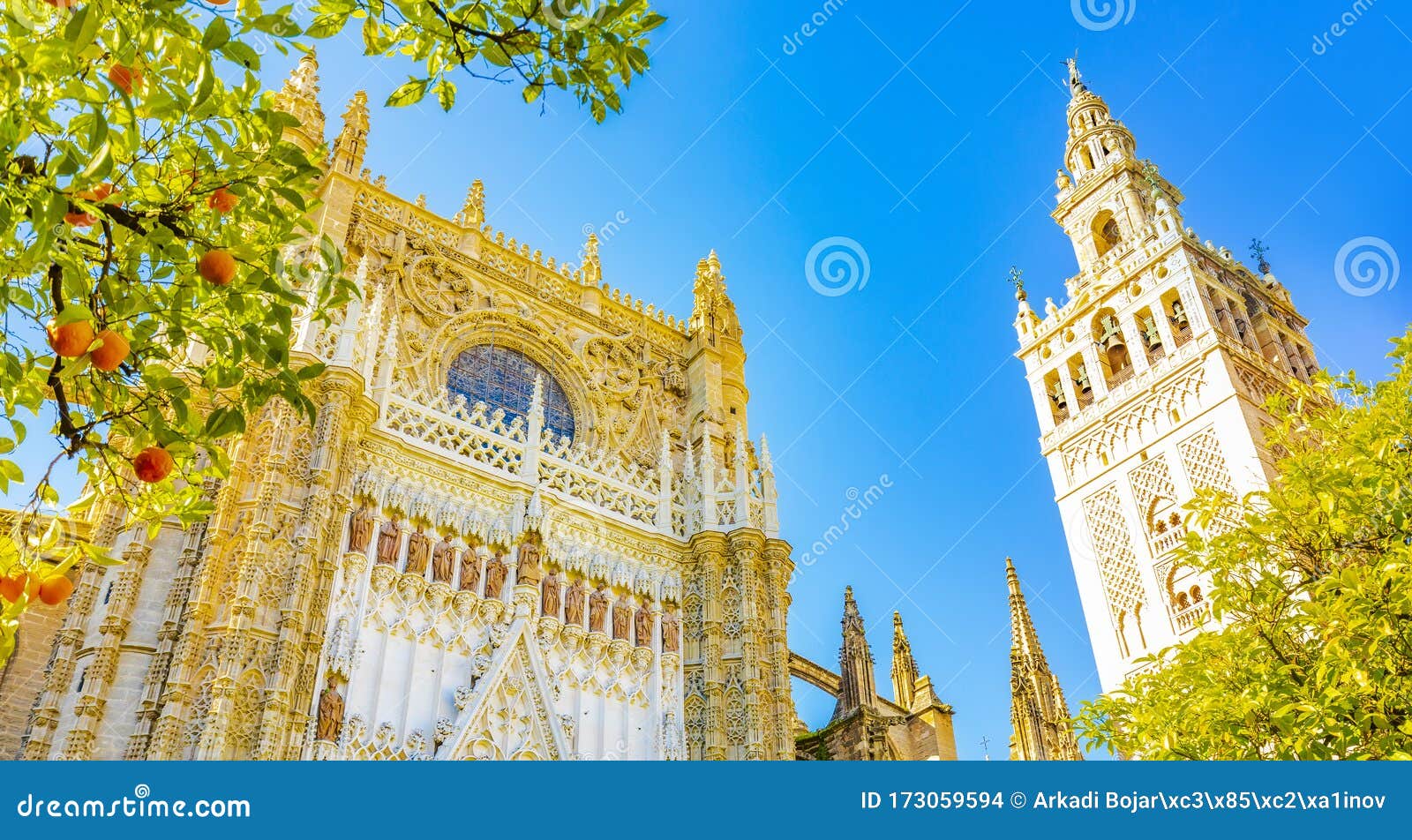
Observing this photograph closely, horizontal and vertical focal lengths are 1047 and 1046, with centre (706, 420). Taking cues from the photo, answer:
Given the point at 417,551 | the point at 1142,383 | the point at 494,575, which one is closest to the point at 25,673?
the point at 417,551

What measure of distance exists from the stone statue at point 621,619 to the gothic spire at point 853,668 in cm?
925

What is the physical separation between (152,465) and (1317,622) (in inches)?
360

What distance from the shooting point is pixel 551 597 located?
14.9 m

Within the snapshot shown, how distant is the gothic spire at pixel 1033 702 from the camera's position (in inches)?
1105

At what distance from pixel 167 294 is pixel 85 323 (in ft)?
2.65

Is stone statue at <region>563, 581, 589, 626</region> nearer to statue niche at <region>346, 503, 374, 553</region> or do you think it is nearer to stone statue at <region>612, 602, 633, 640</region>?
stone statue at <region>612, 602, 633, 640</region>

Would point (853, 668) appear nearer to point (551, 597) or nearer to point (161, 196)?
point (551, 597)

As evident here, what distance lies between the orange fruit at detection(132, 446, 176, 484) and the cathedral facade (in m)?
5.87

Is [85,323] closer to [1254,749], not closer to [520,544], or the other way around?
[1254,749]

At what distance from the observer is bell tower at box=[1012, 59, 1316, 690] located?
28.9 m

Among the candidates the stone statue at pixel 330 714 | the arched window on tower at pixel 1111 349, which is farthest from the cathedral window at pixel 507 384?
the arched window on tower at pixel 1111 349

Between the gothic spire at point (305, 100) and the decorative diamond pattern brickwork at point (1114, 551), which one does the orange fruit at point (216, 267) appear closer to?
the gothic spire at point (305, 100)

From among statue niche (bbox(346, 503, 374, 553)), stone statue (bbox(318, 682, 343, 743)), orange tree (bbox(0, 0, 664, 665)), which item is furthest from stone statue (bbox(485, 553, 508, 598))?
orange tree (bbox(0, 0, 664, 665))

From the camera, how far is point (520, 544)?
1507 centimetres
